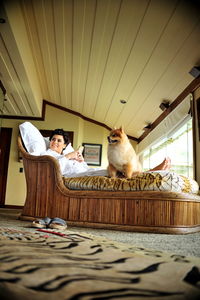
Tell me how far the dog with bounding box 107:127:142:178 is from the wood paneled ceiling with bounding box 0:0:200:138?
1.24 metres

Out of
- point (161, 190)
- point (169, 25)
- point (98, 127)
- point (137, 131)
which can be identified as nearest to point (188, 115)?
point (169, 25)

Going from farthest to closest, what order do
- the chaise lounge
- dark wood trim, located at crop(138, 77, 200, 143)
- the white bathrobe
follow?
1. dark wood trim, located at crop(138, 77, 200, 143)
2. the white bathrobe
3. the chaise lounge

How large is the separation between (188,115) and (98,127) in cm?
313

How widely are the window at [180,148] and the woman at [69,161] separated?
103 centimetres

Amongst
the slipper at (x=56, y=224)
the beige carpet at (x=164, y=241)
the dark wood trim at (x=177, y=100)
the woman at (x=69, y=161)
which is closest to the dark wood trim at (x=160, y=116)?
the dark wood trim at (x=177, y=100)

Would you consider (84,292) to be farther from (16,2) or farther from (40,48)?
(40,48)

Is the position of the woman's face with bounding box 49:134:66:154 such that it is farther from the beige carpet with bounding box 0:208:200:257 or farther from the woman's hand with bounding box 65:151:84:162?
the beige carpet with bounding box 0:208:200:257

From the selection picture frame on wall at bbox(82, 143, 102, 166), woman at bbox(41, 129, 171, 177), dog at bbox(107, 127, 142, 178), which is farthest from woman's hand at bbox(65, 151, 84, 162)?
picture frame on wall at bbox(82, 143, 102, 166)

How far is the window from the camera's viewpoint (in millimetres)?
3604

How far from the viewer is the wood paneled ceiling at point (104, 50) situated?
2.55m

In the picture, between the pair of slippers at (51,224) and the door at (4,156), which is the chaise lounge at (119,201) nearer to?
the pair of slippers at (51,224)

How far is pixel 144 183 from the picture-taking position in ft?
6.23

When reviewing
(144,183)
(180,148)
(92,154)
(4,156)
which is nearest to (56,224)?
(144,183)

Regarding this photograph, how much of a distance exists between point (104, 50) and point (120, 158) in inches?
69.4
